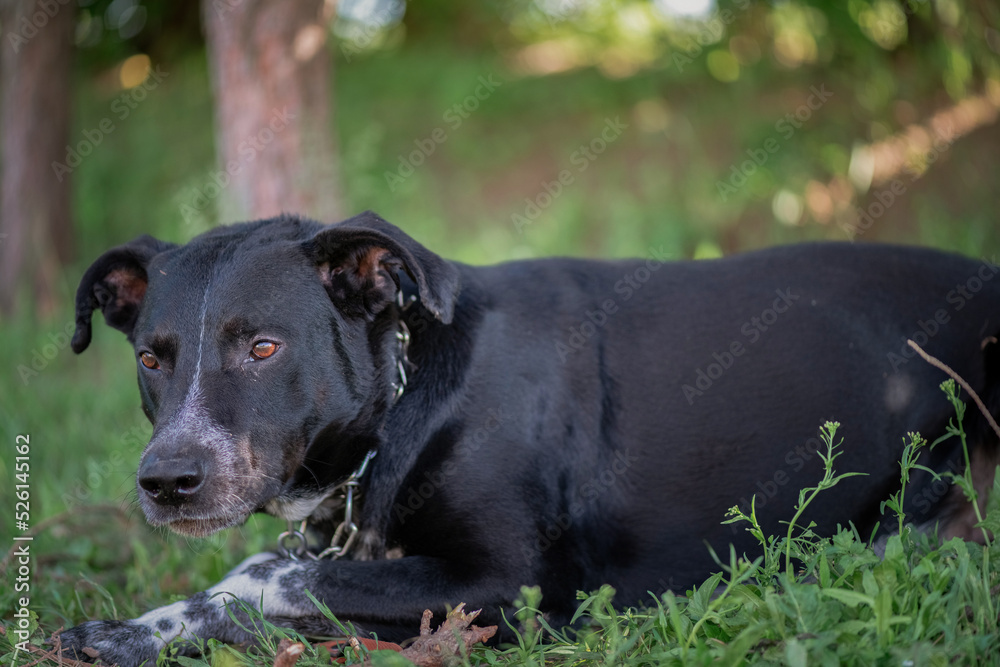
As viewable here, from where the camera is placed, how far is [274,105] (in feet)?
19.8

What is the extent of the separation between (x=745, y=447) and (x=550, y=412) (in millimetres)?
815

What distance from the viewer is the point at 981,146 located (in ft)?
25.0

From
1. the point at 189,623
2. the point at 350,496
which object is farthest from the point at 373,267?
the point at 189,623

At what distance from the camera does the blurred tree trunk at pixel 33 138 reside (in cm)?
854

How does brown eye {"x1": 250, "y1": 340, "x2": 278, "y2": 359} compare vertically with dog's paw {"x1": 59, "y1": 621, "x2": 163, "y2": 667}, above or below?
above

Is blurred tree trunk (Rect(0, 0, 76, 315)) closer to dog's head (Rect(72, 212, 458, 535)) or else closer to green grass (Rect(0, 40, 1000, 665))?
green grass (Rect(0, 40, 1000, 665))

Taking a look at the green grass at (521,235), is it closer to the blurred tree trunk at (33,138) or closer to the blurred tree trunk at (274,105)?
the blurred tree trunk at (33,138)

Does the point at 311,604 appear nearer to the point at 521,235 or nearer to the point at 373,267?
the point at 373,267

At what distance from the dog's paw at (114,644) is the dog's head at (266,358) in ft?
1.38

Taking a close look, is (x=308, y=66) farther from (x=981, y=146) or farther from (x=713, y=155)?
(x=981, y=146)

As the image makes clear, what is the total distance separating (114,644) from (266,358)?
1.11m

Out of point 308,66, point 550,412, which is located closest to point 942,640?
point 550,412

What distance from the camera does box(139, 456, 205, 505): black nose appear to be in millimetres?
2740

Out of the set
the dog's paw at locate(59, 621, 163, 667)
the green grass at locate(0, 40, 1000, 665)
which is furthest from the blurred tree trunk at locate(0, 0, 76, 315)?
the dog's paw at locate(59, 621, 163, 667)
